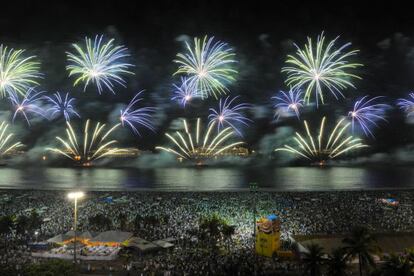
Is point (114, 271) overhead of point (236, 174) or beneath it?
beneath

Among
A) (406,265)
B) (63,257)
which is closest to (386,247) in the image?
(406,265)

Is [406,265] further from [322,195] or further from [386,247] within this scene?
[322,195]

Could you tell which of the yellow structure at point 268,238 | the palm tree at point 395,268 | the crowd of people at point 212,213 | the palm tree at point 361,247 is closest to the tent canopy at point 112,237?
the crowd of people at point 212,213

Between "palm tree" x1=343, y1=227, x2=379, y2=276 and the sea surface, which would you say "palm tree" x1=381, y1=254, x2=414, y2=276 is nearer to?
"palm tree" x1=343, y1=227, x2=379, y2=276

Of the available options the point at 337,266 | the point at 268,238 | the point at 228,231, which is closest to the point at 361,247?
the point at 337,266

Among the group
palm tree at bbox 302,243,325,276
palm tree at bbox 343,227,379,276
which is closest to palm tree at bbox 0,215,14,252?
palm tree at bbox 302,243,325,276

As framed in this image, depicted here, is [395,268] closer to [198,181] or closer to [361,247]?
[361,247]
